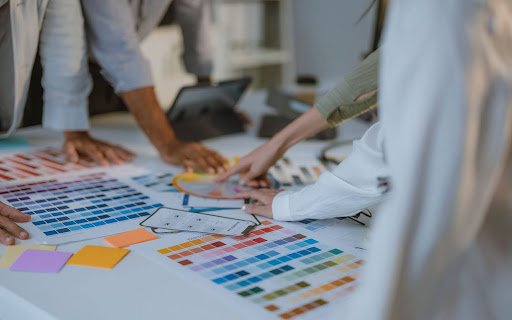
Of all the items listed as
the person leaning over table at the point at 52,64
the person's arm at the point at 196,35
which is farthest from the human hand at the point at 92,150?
the person's arm at the point at 196,35

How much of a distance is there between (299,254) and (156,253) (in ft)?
0.72

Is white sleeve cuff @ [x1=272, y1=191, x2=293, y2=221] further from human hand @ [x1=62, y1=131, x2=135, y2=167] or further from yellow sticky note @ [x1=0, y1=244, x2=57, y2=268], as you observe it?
human hand @ [x1=62, y1=131, x2=135, y2=167]

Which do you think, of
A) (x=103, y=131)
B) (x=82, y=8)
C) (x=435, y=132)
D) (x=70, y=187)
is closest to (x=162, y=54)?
(x=103, y=131)

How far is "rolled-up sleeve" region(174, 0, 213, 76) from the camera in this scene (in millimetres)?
1846

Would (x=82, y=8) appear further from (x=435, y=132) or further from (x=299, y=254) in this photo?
(x=435, y=132)

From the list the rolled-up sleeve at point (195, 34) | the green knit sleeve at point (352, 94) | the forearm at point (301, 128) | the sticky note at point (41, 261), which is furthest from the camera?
the rolled-up sleeve at point (195, 34)

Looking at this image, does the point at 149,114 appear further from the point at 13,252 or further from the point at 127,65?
the point at 13,252

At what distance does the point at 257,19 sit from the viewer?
3.88m

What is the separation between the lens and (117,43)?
1430 mm

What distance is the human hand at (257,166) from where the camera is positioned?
3.87ft

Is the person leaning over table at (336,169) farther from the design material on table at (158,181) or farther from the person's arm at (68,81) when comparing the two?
the person's arm at (68,81)

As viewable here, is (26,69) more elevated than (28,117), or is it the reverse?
(26,69)

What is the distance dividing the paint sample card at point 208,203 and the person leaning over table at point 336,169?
3 cm

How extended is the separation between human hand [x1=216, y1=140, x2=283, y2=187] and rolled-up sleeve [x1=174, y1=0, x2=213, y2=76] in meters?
0.80
